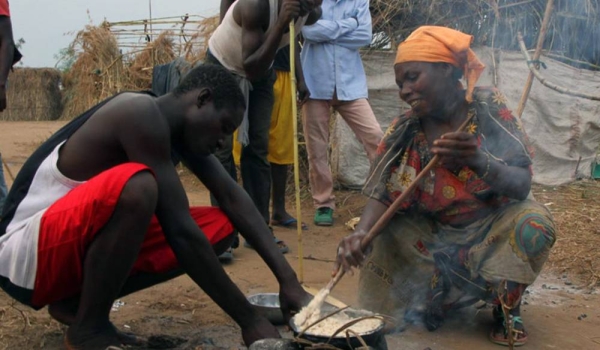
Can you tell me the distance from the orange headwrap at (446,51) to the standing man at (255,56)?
1.15m

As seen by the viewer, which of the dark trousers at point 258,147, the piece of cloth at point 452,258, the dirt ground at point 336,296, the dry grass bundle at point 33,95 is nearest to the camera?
the piece of cloth at point 452,258

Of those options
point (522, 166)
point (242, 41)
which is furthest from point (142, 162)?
point (242, 41)

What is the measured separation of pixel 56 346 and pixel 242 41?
1951 mm

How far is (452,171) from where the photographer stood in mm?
2803

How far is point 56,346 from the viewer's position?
2664mm

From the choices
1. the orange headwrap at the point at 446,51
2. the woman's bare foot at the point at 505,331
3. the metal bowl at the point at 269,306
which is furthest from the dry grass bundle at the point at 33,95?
the woman's bare foot at the point at 505,331

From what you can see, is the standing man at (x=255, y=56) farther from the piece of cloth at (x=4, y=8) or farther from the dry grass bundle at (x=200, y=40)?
the dry grass bundle at (x=200, y=40)

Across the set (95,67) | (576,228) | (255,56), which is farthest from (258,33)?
(95,67)

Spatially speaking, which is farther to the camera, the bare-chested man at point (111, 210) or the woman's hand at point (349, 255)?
the woman's hand at point (349, 255)

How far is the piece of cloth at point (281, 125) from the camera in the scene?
486cm

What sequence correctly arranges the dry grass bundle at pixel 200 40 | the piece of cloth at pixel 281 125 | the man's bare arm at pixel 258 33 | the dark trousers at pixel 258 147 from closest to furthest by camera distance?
the man's bare arm at pixel 258 33 → the dark trousers at pixel 258 147 → the piece of cloth at pixel 281 125 → the dry grass bundle at pixel 200 40

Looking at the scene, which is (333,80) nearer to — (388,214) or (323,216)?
(323,216)

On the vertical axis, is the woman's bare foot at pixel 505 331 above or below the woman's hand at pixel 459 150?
below

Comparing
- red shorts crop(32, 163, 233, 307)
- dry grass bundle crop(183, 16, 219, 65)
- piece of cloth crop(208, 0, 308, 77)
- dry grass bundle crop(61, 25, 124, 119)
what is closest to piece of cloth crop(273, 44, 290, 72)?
A: piece of cloth crop(208, 0, 308, 77)
